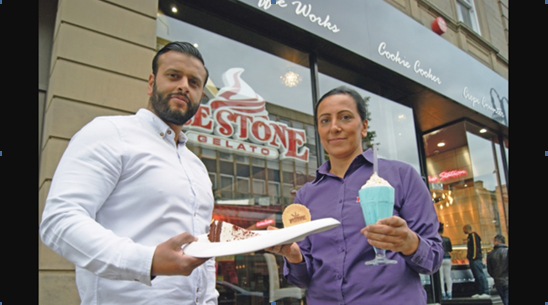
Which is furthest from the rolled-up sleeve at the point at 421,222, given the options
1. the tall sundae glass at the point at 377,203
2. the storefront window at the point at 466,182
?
the storefront window at the point at 466,182

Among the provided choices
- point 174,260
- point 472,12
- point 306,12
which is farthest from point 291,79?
point 472,12

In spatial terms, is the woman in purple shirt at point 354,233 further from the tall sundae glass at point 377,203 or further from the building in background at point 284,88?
the building in background at point 284,88

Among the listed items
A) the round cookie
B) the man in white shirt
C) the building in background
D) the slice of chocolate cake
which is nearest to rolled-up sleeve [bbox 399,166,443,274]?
the round cookie

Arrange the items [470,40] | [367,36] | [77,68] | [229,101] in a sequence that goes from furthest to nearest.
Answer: [470,40]
[367,36]
[229,101]
[77,68]

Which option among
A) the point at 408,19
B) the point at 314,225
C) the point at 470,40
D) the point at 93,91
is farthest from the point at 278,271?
the point at 470,40

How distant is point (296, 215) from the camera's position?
1661mm

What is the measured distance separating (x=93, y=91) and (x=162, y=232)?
2594mm

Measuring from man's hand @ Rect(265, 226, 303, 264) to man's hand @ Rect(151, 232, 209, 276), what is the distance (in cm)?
51

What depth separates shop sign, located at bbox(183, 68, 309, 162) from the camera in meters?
4.98

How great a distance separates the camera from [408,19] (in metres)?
7.87

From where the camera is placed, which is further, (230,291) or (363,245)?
(230,291)

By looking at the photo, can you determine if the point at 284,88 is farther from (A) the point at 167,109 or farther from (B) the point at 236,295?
(A) the point at 167,109

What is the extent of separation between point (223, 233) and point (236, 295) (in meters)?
3.91

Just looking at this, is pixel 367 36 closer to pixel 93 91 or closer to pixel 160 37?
pixel 160 37
